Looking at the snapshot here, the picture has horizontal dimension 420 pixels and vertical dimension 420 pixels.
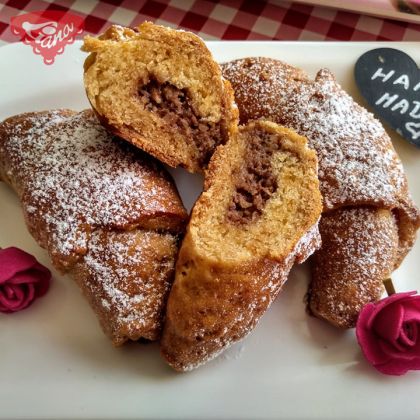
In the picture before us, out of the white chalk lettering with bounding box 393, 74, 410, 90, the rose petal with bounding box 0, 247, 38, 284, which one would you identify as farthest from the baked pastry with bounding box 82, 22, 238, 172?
the white chalk lettering with bounding box 393, 74, 410, 90

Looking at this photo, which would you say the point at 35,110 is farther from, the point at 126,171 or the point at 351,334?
the point at 351,334

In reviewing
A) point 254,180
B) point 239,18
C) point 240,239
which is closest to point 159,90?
point 254,180

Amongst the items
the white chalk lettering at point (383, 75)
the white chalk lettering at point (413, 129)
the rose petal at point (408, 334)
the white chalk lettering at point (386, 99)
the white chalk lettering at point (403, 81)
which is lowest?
the rose petal at point (408, 334)

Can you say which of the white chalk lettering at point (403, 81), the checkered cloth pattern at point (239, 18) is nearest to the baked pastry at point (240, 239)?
the white chalk lettering at point (403, 81)

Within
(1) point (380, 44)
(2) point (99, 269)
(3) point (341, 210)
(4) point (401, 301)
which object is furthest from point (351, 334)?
(1) point (380, 44)

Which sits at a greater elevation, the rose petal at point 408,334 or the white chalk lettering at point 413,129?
the white chalk lettering at point 413,129

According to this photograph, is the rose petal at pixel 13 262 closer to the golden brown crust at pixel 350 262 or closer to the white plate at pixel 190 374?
the white plate at pixel 190 374
